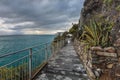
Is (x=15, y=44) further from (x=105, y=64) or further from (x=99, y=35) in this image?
(x=105, y=64)

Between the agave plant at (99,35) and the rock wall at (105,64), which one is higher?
the agave plant at (99,35)

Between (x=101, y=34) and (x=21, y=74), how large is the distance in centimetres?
320

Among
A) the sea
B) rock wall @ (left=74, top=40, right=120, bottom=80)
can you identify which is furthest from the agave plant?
the sea

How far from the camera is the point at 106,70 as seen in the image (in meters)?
3.83

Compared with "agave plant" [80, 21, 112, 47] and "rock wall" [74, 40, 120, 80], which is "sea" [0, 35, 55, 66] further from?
"agave plant" [80, 21, 112, 47]

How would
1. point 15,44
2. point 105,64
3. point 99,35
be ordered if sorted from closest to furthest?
point 105,64 < point 99,35 < point 15,44

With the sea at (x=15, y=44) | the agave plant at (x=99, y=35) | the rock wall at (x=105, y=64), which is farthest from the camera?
the agave plant at (x=99, y=35)

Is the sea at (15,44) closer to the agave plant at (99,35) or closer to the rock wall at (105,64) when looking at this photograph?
the rock wall at (105,64)

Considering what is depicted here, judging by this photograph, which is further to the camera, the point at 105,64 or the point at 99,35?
the point at 99,35

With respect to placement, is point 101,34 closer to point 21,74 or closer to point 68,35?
point 21,74

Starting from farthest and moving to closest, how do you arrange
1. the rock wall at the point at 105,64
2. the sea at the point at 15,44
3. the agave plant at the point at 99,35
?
the agave plant at the point at 99,35, the sea at the point at 15,44, the rock wall at the point at 105,64

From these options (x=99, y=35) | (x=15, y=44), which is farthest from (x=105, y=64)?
(x=15, y=44)

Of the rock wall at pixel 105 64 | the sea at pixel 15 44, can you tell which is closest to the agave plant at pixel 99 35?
the rock wall at pixel 105 64

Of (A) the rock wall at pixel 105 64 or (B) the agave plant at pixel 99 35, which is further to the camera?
(B) the agave plant at pixel 99 35
